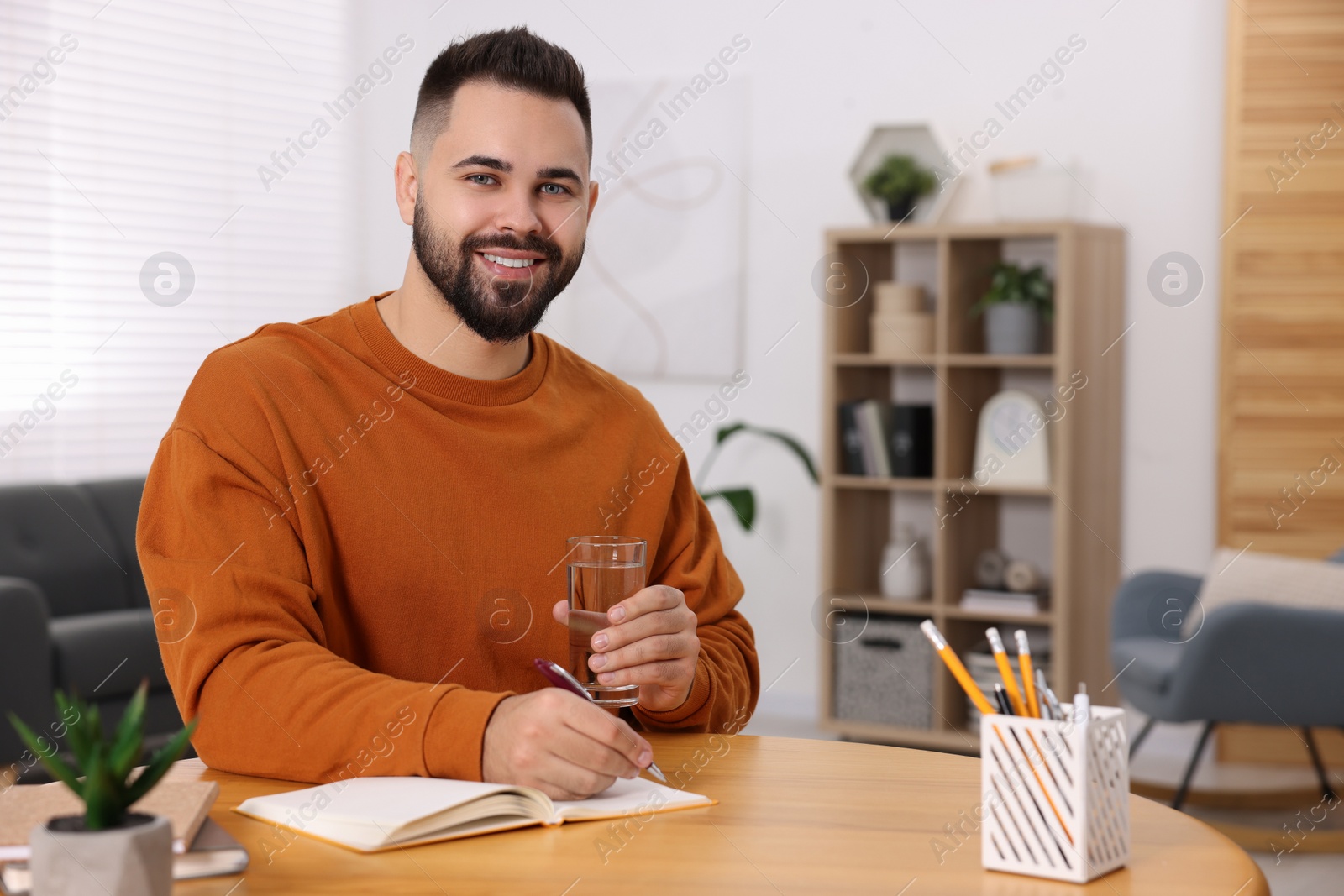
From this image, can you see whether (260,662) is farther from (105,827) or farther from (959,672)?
(959,672)

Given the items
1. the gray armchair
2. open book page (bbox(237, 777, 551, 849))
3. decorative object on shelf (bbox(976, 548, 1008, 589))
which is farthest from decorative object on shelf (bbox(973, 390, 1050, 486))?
open book page (bbox(237, 777, 551, 849))

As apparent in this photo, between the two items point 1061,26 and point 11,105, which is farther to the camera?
point 1061,26

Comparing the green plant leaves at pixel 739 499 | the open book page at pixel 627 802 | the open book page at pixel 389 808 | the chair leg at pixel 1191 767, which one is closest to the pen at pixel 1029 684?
the open book page at pixel 627 802

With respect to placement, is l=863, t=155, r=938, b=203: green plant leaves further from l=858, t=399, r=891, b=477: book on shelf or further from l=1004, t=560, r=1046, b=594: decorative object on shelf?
l=1004, t=560, r=1046, b=594: decorative object on shelf

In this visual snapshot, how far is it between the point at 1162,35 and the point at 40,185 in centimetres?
344

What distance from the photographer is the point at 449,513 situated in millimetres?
1476

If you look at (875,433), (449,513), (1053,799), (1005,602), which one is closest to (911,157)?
(875,433)

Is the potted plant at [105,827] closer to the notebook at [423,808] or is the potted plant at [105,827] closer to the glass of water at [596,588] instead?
the notebook at [423,808]

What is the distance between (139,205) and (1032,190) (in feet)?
9.20

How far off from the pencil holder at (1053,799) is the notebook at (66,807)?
22.1 inches

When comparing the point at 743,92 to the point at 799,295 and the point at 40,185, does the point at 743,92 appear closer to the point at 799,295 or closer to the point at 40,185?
the point at 799,295

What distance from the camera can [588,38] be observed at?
4.96 metres

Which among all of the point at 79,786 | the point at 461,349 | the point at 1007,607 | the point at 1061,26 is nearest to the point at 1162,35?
the point at 1061,26

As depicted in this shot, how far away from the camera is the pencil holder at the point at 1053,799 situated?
0.97 m
